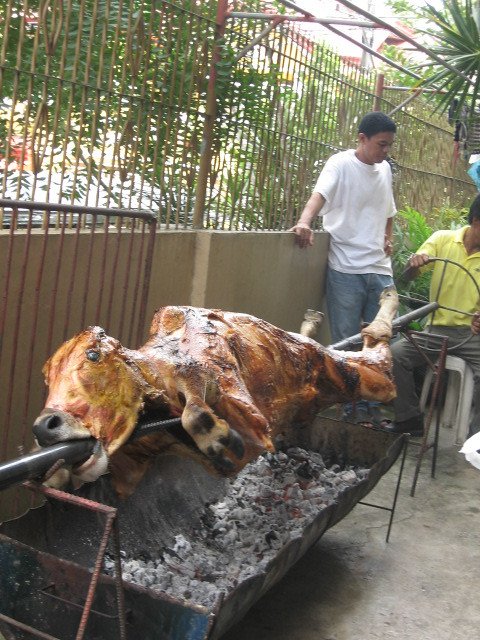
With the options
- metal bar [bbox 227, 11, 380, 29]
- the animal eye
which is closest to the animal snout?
the animal eye

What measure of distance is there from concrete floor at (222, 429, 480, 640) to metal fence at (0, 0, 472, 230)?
8.07ft

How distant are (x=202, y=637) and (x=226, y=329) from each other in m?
1.44

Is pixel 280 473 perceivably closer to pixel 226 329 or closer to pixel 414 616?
pixel 414 616

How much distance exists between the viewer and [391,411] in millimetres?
8289

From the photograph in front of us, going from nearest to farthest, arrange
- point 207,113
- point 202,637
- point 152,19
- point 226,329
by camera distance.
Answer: point 202,637 → point 226,329 → point 152,19 → point 207,113

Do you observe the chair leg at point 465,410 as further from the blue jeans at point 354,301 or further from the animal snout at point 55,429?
the animal snout at point 55,429

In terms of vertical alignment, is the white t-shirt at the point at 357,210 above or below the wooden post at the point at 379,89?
below

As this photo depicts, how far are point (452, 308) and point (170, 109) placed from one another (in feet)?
9.63

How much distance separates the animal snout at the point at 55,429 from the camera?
2758 millimetres

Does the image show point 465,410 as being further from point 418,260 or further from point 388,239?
point 388,239

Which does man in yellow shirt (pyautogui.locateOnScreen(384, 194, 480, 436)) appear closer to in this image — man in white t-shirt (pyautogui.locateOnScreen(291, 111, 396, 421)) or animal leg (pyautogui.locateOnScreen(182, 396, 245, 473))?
man in white t-shirt (pyautogui.locateOnScreen(291, 111, 396, 421))

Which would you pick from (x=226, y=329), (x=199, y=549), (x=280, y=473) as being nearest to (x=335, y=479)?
(x=280, y=473)

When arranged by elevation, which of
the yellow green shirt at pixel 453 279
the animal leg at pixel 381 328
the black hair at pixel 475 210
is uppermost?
the black hair at pixel 475 210

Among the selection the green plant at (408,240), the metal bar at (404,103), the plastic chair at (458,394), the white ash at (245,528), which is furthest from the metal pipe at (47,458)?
the metal bar at (404,103)
